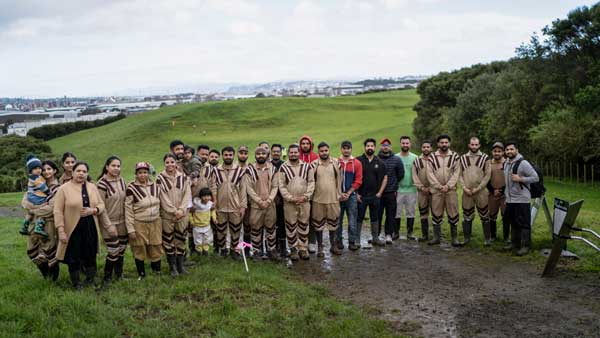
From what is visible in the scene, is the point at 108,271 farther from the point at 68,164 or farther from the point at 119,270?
the point at 68,164

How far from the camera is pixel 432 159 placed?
11727 millimetres

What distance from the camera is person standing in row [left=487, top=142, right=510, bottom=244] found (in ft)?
36.8

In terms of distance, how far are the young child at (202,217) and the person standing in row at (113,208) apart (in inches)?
65.3

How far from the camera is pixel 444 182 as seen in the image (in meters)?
11.6

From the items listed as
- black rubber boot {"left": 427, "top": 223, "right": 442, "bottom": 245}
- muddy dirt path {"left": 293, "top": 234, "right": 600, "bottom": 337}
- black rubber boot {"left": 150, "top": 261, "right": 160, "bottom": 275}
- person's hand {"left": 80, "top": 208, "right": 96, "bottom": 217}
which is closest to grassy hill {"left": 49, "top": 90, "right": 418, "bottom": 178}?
black rubber boot {"left": 427, "top": 223, "right": 442, "bottom": 245}

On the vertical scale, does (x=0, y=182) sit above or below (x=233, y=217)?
below

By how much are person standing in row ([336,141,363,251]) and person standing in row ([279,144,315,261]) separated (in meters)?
0.90

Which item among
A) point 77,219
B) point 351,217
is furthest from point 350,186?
point 77,219

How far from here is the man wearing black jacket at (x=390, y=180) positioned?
11844mm

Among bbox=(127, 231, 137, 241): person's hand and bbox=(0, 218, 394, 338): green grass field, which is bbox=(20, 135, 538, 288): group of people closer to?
bbox=(127, 231, 137, 241): person's hand

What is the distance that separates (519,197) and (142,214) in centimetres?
705

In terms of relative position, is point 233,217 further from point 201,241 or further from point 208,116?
point 208,116

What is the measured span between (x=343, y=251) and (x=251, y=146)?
36.3m

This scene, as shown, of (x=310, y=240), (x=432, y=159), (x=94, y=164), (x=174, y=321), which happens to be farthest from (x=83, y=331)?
(x=94, y=164)
